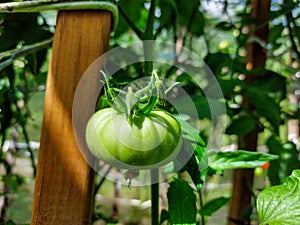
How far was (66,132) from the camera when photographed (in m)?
0.50

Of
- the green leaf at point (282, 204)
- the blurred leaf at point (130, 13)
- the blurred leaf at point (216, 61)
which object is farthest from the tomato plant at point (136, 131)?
the blurred leaf at point (130, 13)

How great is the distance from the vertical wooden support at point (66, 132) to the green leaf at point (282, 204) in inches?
7.5

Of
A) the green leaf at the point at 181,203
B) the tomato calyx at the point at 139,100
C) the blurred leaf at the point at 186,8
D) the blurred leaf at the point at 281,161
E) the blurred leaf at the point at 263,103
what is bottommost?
the green leaf at the point at 181,203

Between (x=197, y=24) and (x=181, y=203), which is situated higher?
(x=197, y=24)

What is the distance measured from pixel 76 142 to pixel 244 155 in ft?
0.88

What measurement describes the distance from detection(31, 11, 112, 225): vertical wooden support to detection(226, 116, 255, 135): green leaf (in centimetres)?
40

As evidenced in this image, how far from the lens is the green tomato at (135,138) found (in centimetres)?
40

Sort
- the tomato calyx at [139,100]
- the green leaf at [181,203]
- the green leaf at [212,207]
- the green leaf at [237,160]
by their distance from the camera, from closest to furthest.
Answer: the tomato calyx at [139,100], the green leaf at [181,203], the green leaf at [237,160], the green leaf at [212,207]

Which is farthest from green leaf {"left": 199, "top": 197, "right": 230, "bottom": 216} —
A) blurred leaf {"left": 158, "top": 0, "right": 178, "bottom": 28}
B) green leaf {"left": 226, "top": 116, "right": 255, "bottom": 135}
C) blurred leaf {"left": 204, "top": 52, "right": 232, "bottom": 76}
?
blurred leaf {"left": 158, "top": 0, "right": 178, "bottom": 28}

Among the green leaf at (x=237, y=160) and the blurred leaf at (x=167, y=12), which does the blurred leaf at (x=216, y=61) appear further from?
the green leaf at (x=237, y=160)

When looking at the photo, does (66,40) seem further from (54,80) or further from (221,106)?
(221,106)

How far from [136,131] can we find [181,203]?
17 centimetres

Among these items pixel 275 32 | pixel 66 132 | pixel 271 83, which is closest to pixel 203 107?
pixel 66 132

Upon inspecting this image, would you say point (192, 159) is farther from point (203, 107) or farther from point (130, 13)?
point (130, 13)
